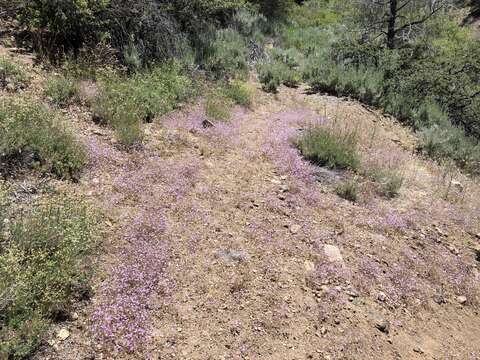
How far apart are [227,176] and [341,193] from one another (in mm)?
1651

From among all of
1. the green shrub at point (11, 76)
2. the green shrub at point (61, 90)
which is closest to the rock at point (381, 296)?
the green shrub at point (61, 90)

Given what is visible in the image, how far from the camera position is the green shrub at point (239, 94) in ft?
27.4

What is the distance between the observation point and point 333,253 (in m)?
4.72

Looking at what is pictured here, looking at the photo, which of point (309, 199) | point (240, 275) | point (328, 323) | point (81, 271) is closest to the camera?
point (81, 271)

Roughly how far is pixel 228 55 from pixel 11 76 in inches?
214

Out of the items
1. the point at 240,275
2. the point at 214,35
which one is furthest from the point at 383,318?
the point at 214,35

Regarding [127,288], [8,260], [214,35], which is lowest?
[127,288]

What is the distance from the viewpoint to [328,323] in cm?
385

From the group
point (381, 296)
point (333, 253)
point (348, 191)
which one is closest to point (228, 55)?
point (348, 191)

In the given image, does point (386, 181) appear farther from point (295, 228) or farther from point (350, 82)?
point (350, 82)

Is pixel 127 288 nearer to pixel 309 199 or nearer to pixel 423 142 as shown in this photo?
pixel 309 199

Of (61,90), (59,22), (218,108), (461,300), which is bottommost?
(461,300)

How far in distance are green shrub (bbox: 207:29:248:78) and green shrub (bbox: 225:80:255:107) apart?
772mm

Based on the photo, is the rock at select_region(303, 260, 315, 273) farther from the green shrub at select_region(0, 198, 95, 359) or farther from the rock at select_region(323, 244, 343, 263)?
the green shrub at select_region(0, 198, 95, 359)
